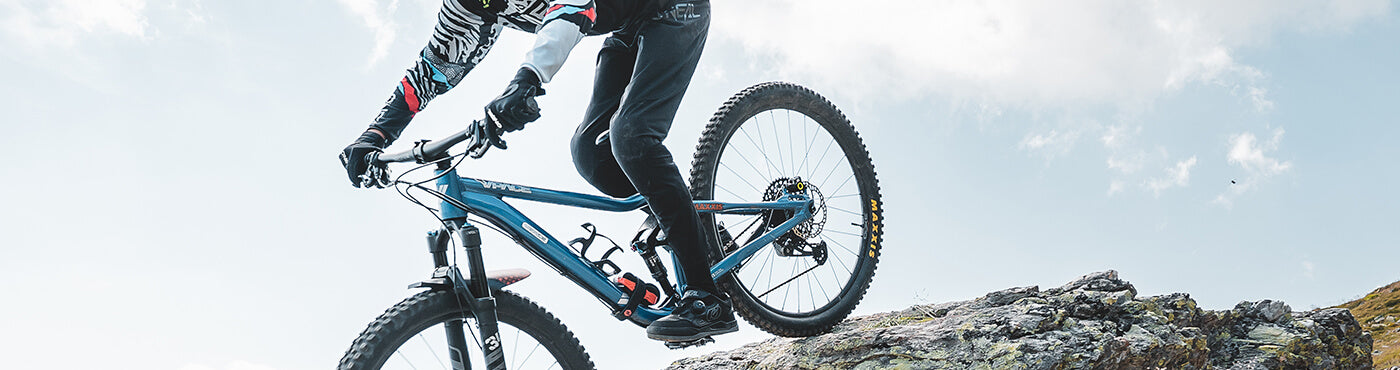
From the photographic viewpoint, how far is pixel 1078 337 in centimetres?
432

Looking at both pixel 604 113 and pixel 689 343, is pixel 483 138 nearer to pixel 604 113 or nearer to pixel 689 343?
pixel 604 113

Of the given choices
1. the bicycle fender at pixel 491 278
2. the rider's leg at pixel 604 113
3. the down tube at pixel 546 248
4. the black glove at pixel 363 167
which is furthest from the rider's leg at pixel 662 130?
the black glove at pixel 363 167

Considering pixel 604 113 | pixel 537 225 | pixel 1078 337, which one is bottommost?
pixel 1078 337

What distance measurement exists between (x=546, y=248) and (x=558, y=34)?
928 mm

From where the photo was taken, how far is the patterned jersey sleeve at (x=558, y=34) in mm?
3326

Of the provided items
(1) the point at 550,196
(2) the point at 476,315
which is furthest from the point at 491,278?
(1) the point at 550,196

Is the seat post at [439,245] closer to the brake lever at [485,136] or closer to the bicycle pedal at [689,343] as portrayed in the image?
the brake lever at [485,136]

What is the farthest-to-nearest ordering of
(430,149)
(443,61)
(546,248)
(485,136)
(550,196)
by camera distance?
(443,61), (550,196), (546,248), (430,149), (485,136)

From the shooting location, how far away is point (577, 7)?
3516 mm

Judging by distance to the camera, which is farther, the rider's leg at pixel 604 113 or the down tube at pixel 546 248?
the rider's leg at pixel 604 113

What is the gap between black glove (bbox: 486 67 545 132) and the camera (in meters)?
3.11

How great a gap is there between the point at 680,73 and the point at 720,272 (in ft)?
3.50

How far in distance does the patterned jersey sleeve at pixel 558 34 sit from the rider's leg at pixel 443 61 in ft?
2.92

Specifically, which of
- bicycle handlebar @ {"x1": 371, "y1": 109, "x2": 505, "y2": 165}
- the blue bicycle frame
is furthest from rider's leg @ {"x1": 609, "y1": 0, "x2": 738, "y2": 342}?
bicycle handlebar @ {"x1": 371, "y1": 109, "x2": 505, "y2": 165}
